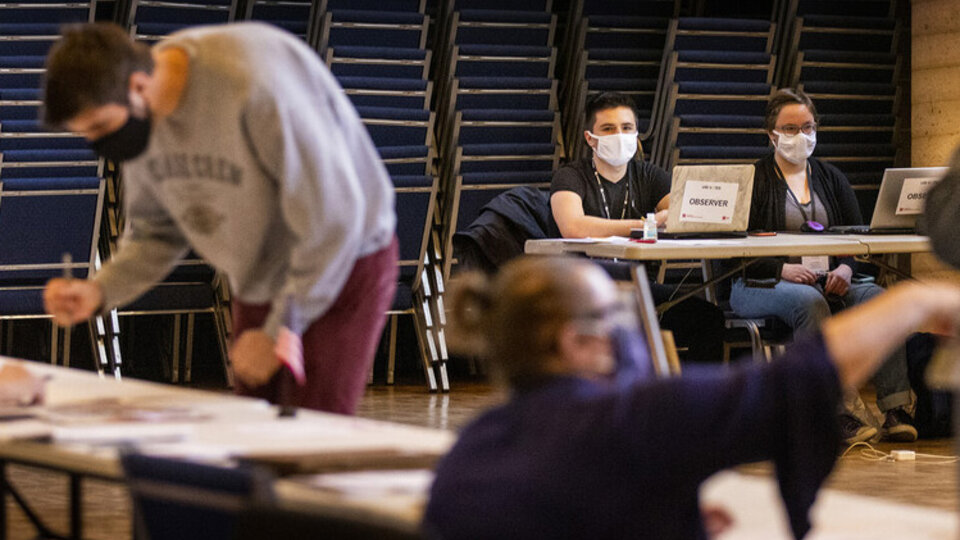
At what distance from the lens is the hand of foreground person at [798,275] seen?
6219 mm

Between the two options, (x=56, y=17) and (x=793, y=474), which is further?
(x=56, y=17)

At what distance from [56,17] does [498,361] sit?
Answer: 6721 mm

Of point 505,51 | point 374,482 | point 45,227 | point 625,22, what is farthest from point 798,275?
point 374,482

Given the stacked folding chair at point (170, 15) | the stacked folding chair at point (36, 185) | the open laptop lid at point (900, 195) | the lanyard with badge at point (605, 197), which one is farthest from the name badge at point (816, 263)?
the stacked folding chair at point (170, 15)

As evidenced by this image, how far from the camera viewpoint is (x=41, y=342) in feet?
26.8

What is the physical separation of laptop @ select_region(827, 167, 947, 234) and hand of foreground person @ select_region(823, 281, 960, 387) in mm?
4597

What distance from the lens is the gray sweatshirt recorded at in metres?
2.66

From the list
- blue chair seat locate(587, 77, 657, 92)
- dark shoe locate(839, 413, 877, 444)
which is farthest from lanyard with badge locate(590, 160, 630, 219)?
blue chair seat locate(587, 77, 657, 92)

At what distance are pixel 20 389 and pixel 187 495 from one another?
119 centimetres

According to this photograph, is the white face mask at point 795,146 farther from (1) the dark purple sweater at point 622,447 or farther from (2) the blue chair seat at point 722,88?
(1) the dark purple sweater at point 622,447

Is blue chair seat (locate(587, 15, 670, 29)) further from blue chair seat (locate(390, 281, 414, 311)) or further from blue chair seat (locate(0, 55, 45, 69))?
blue chair seat (locate(0, 55, 45, 69))

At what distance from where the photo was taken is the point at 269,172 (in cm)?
276

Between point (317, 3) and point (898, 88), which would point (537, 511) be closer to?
point (317, 3)

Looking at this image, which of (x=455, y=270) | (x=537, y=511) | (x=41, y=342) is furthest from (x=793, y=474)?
(x=41, y=342)
